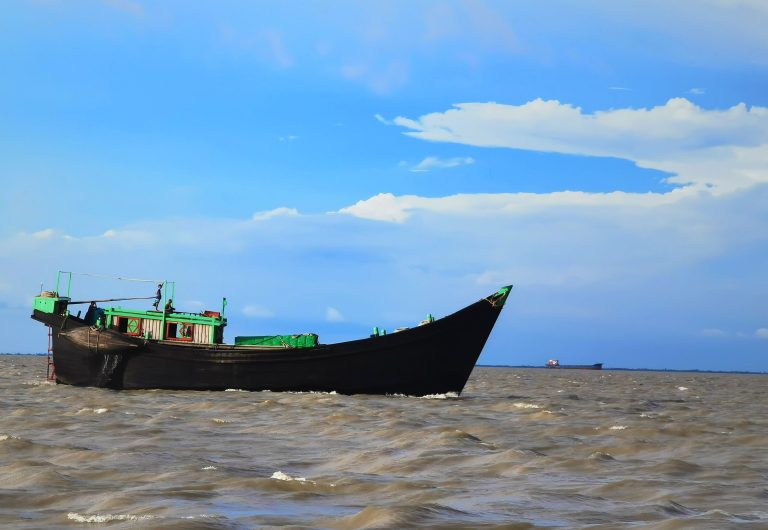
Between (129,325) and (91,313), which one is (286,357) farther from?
(91,313)

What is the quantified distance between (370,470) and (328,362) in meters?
21.8

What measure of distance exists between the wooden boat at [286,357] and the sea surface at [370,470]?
27.5ft

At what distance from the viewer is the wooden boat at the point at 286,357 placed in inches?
1452

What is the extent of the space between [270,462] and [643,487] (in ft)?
21.8

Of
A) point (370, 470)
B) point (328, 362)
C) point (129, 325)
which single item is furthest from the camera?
point (129, 325)

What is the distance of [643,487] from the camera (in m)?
13.6

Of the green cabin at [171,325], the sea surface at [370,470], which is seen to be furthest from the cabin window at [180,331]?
the sea surface at [370,470]

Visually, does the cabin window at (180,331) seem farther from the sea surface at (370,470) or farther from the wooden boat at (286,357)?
the sea surface at (370,470)

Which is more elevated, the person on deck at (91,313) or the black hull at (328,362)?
the person on deck at (91,313)

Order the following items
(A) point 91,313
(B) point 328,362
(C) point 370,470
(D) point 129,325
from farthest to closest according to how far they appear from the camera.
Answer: (A) point 91,313 < (D) point 129,325 < (B) point 328,362 < (C) point 370,470

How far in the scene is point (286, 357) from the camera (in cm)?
3703

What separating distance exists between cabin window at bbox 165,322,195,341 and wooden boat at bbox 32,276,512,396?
0.05 m

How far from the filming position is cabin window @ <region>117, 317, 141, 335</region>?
3944cm

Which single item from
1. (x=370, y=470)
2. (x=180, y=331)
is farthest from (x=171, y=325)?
(x=370, y=470)
